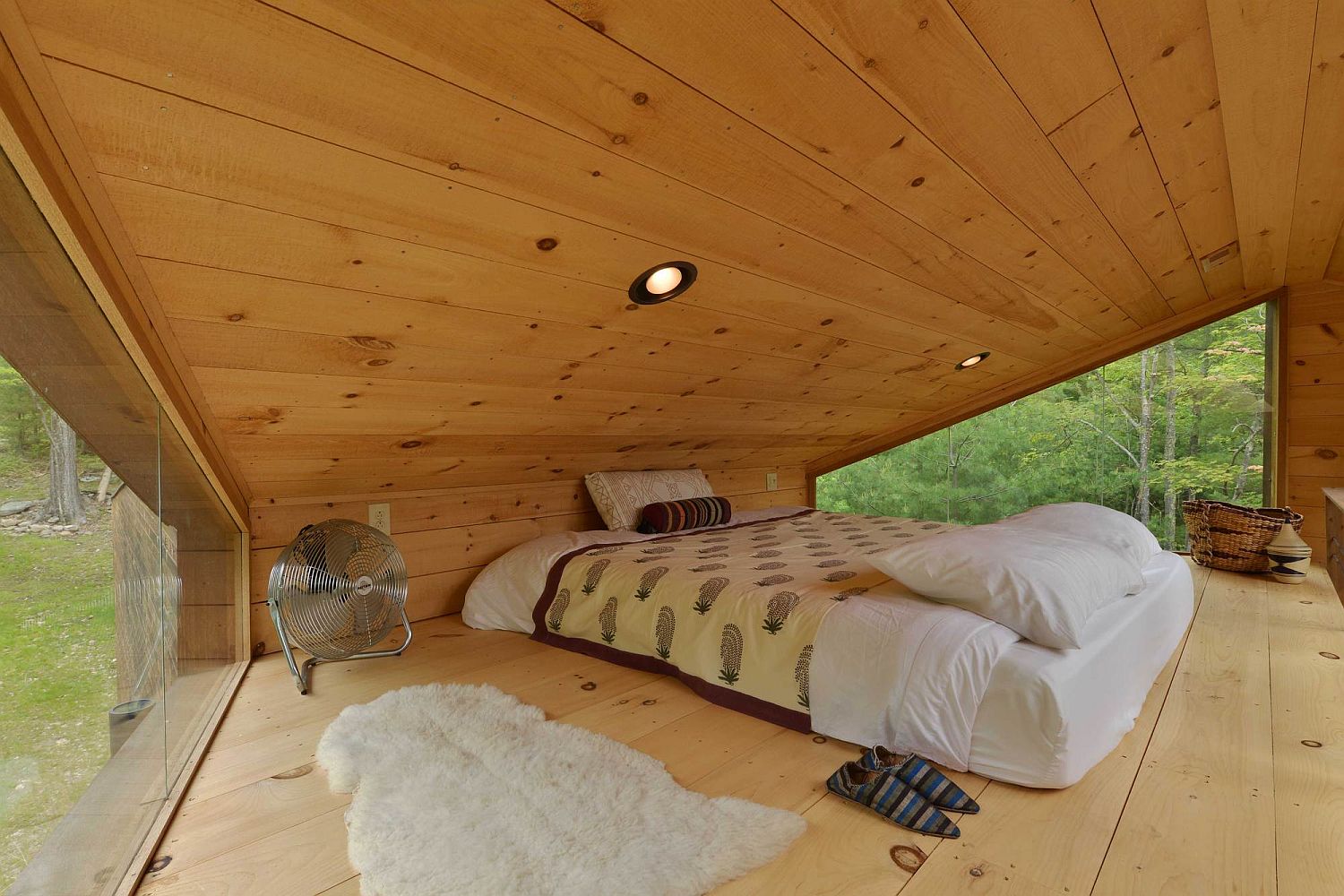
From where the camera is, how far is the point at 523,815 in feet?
4.53

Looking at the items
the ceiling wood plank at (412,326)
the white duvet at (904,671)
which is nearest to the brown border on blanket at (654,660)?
the white duvet at (904,671)

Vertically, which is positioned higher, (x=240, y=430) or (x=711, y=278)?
(x=711, y=278)

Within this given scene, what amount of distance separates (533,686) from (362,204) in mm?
1527

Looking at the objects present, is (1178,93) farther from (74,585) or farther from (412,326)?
(74,585)

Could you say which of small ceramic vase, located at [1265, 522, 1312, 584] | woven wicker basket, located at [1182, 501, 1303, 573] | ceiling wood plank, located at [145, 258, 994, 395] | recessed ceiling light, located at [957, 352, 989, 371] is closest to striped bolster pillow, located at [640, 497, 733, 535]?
ceiling wood plank, located at [145, 258, 994, 395]

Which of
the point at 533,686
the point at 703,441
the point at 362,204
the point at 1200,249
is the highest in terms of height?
the point at 1200,249

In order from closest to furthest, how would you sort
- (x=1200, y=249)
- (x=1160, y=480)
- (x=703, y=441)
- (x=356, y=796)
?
(x=356, y=796)
(x=1200, y=249)
(x=703, y=441)
(x=1160, y=480)

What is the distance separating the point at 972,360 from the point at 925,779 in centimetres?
272

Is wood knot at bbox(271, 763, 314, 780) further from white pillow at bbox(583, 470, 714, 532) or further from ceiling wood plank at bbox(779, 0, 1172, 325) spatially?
ceiling wood plank at bbox(779, 0, 1172, 325)

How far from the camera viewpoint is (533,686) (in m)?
2.18

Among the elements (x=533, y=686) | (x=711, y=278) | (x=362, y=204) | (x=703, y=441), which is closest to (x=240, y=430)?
(x=362, y=204)

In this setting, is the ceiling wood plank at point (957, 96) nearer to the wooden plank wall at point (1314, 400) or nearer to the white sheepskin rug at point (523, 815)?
the white sheepskin rug at point (523, 815)

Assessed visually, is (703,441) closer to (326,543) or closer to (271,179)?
(326,543)

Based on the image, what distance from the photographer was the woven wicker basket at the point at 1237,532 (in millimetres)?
3482
